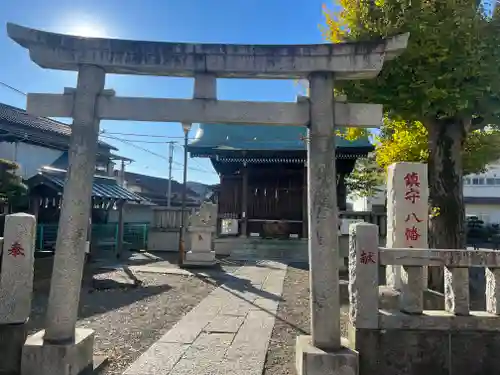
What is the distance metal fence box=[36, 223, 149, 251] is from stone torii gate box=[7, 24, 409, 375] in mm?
11569

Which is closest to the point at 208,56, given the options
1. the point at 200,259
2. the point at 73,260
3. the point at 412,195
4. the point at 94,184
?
the point at 73,260

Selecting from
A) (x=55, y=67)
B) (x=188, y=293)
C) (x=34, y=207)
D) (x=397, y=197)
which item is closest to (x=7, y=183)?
(x=34, y=207)

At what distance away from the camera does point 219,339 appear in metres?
A: 5.56

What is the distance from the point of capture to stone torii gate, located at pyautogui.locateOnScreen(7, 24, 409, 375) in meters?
4.30

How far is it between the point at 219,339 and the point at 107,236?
14670mm

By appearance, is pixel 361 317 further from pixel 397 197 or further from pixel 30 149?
pixel 30 149

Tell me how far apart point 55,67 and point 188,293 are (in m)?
6.09

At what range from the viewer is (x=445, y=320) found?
4.28m

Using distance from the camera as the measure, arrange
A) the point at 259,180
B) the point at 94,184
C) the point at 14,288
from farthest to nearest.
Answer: the point at 259,180, the point at 94,184, the point at 14,288

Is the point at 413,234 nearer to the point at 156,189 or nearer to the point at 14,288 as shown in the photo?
the point at 14,288

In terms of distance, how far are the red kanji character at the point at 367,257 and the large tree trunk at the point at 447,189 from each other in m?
Answer: 5.06

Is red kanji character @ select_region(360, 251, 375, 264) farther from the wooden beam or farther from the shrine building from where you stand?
the shrine building

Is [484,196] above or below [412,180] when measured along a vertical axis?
above

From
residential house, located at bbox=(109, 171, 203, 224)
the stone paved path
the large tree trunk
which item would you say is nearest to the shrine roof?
residential house, located at bbox=(109, 171, 203, 224)
